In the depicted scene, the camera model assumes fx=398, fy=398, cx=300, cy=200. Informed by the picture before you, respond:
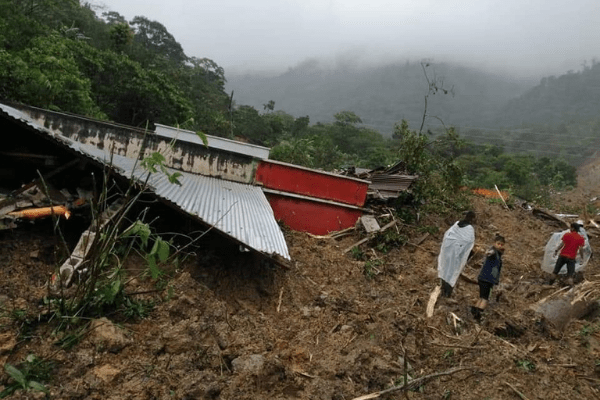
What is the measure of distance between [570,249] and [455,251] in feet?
11.7

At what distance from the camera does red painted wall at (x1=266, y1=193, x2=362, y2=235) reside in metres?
10.6

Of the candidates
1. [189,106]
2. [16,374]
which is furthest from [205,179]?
[189,106]

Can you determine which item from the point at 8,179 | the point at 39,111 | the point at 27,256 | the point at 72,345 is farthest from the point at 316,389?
the point at 39,111

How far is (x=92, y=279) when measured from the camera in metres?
3.46

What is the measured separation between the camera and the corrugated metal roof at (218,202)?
5586 millimetres

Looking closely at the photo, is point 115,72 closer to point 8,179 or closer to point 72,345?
point 8,179

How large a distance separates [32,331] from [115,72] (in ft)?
58.2

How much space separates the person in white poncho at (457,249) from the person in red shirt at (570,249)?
3.28m

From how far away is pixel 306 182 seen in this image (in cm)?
1062

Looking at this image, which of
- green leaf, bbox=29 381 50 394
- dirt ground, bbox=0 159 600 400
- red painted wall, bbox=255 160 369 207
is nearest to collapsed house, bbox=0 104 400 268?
red painted wall, bbox=255 160 369 207

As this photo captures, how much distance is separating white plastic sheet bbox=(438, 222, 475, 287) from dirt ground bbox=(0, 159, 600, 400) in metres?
0.55

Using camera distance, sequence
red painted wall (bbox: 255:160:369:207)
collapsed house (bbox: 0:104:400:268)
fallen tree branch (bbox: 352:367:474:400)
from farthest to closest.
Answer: red painted wall (bbox: 255:160:369:207) → collapsed house (bbox: 0:104:400:268) → fallen tree branch (bbox: 352:367:474:400)

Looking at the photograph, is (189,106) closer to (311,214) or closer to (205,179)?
(205,179)

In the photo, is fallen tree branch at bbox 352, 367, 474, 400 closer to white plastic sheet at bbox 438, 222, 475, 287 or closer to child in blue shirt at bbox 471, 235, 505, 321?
child in blue shirt at bbox 471, 235, 505, 321
